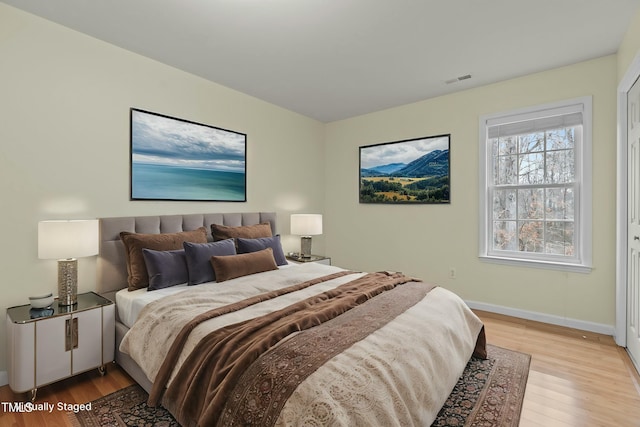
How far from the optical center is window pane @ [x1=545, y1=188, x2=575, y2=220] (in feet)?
11.0

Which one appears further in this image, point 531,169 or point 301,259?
point 301,259

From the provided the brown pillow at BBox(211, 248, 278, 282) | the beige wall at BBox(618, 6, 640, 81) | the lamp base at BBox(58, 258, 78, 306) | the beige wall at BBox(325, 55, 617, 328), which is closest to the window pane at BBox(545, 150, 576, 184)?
the beige wall at BBox(325, 55, 617, 328)

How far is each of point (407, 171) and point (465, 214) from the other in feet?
3.15

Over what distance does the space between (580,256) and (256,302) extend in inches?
128

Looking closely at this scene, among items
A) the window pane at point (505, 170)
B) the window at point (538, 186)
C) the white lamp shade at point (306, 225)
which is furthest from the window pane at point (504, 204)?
the white lamp shade at point (306, 225)

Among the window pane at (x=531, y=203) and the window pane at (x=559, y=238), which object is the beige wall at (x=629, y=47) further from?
the window pane at (x=559, y=238)

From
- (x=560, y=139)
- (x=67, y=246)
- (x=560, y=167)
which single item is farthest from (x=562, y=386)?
(x=67, y=246)

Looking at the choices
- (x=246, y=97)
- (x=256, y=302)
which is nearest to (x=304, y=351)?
(x=256, y=302)

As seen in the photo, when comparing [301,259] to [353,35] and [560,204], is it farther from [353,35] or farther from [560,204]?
[560,204]

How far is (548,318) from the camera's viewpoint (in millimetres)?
3418

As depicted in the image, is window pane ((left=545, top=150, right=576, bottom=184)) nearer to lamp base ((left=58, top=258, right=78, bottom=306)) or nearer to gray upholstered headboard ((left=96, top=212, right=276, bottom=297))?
gray upholstered headboard ((left=96, top=212, right=276, bottom=297))

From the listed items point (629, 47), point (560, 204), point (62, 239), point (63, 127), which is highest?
point (629, 47)

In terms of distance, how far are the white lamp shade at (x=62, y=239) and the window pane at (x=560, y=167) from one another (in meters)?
4.32

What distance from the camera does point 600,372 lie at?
2434mm
